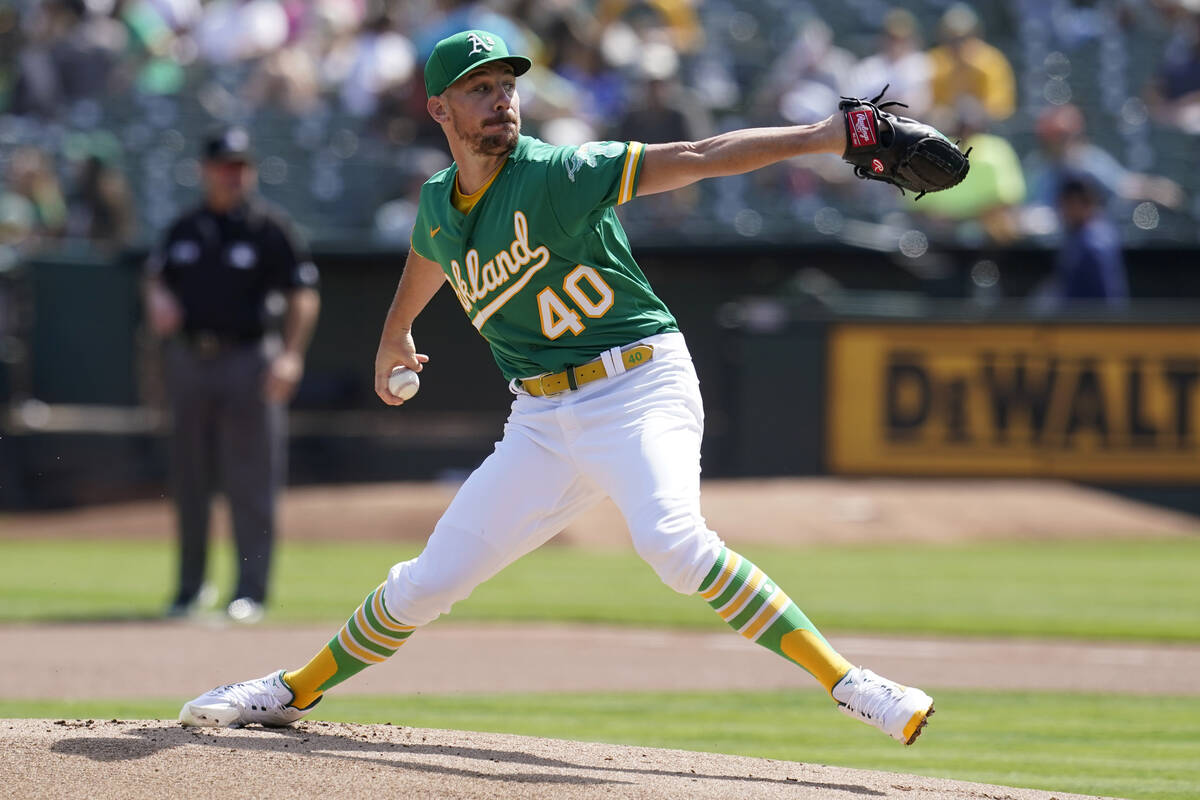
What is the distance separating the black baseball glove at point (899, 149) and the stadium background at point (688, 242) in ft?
30.9

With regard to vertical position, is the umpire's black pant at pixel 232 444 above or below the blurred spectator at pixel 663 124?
below

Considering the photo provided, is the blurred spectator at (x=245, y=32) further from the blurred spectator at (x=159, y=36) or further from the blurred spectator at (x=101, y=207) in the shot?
the blurred spectator at (x=101, y=207)

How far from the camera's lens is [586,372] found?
462 centimetres

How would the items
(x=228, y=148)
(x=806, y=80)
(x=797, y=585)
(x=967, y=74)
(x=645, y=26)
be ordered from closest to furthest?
(x=228, y=148), (x=797, y=585), (x=967, y=74), (x=806, y=80), (x=645, y=26)

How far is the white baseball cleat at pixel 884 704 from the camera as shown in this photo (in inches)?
172

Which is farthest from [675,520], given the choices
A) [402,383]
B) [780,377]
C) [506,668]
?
[780,377]

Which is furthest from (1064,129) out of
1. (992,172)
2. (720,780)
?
(720,780)

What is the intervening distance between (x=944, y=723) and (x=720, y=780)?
7.34ft

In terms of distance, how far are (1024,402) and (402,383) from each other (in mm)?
9627

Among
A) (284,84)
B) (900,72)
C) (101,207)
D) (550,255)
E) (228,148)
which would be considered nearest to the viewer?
(550,255)

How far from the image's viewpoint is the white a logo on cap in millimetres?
4562

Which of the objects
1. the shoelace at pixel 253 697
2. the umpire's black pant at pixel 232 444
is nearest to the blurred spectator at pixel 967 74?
the umpire's black pant at pixel 232 444

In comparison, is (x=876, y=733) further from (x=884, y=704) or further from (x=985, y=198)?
(x=985, y=198)

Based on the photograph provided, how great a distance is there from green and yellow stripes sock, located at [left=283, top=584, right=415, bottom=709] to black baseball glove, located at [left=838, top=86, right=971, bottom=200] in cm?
177
